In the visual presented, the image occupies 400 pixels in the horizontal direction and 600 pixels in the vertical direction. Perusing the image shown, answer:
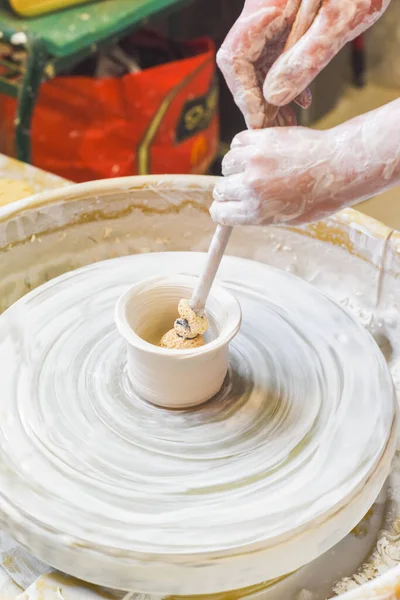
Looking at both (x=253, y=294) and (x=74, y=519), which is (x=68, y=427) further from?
(x=253, y=294)

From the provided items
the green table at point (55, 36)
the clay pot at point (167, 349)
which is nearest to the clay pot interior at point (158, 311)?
the clay pot at point (167, 349)

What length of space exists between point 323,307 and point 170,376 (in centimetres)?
39

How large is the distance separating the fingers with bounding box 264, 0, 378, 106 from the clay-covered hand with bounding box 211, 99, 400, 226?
0.06m

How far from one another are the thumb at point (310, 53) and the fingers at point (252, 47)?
56 millimetres

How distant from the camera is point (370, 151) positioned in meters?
0.98

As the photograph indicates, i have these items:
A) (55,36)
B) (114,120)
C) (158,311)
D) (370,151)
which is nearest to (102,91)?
(114,120)

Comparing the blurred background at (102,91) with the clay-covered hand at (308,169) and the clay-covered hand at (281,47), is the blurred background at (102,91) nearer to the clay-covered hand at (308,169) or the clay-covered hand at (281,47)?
the clay-covered hand at (281,47)

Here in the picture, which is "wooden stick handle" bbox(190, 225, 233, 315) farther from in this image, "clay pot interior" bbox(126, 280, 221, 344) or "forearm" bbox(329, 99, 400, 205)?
"forearm" bbox(329, 99, 400, 205)

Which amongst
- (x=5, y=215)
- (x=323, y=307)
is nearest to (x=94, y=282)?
(x=5, y=215)

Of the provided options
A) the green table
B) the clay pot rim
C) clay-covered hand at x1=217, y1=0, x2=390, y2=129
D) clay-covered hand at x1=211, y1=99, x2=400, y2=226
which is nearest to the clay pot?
the clay pot rim

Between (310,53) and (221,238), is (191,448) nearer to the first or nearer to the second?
(221,238)

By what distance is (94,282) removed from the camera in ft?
4.71

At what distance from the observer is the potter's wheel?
95 centimetres

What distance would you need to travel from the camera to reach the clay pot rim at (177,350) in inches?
42.4
